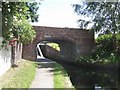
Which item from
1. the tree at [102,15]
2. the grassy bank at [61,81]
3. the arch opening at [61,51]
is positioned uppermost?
the tree at [102,15]

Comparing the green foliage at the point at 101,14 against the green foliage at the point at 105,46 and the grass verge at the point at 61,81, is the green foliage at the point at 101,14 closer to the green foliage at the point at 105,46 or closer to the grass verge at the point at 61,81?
the green foliage at the point at 105,46

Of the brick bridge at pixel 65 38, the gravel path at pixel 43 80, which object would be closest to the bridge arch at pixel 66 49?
the brick bridge at pixel 65 38

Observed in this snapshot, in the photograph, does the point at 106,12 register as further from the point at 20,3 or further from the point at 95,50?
the point at 20,3

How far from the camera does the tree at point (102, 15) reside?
25188 mm

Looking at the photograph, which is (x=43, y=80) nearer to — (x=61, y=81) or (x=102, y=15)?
(x=61, y=81)

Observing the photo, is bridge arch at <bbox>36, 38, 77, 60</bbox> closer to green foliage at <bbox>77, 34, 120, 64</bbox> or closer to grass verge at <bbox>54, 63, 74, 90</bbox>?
green foliage at <bbox>77, 34, 120, 64</bbox>

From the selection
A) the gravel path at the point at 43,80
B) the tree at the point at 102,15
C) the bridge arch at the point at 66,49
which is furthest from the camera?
the bridge arch at the point at 66,49

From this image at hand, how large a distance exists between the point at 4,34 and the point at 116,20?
583 inches

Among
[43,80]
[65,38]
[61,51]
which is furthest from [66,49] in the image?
[43,80]

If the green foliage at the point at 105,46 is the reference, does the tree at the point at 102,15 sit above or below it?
above

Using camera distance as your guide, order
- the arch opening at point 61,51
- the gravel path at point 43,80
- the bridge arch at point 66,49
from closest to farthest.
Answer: the gravel path at point 43,80
the bridge arch at point 66,49
the arch opening at point 61,51

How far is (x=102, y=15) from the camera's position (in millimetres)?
26234

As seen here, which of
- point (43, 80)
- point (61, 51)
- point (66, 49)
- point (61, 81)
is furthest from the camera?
point (61, 51)

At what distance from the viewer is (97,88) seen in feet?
46.3
